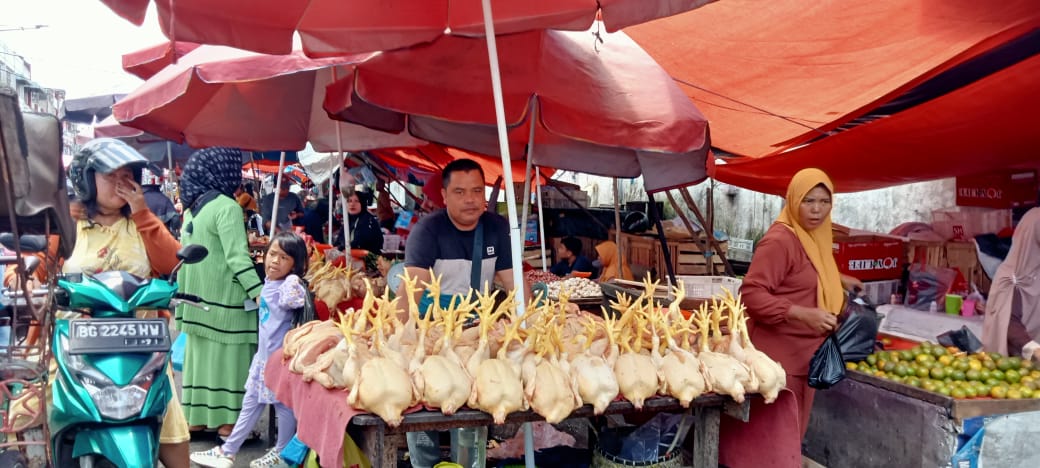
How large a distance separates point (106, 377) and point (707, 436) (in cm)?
234

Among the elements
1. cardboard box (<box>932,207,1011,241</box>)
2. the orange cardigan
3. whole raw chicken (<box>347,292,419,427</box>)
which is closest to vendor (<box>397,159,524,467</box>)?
whole raw chicken (<box>347,292,419,427</box>)

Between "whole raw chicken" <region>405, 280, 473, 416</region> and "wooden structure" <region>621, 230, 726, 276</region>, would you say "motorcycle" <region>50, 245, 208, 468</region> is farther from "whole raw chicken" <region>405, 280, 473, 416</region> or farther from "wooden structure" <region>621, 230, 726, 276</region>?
"wooden structure" <region>621, 230, 726, 276</region>

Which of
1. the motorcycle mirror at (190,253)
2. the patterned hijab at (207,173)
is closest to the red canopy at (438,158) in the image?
the patterned hijab at (207,173)

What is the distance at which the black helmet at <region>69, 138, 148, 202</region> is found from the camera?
3072mm

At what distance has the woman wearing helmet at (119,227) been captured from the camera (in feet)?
10.4

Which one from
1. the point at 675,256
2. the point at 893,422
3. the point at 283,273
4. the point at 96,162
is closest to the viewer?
the point at 96,162

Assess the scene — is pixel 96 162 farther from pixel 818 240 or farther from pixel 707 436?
pixel 818 240

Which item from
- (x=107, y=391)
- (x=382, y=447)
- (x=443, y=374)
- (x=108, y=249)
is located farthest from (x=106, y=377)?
(x=443, y=374)

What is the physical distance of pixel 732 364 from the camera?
2.76 meters

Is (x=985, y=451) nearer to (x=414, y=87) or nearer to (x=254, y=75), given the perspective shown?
(x=414, y=87)

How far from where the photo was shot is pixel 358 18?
3.27 metres

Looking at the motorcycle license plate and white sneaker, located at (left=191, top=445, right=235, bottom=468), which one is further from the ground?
the motorcycle license plate

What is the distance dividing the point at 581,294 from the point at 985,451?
3.02 meters

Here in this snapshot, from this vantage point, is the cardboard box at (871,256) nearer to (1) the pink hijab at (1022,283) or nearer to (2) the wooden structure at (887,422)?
(1) the pink hijab at (1022,283)
